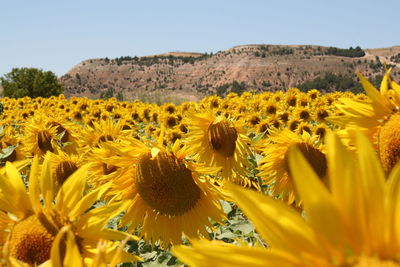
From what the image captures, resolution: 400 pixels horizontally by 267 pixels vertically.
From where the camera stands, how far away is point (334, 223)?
2.43 feet

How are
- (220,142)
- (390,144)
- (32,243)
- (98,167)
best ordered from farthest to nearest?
(220,142)
(98,167)
(390,144)
(32,243)

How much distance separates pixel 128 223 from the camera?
2775 mm

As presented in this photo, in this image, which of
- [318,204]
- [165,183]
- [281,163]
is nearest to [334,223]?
[318,204]

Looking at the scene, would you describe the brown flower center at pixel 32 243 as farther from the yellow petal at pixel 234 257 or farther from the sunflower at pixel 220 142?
the sunflower at pixel 220 142

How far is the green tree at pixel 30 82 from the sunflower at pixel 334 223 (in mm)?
44914

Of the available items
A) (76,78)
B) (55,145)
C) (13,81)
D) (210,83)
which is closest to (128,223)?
(55,145)

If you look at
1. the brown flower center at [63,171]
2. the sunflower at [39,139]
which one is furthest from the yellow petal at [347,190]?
the sunflower at [39,139]

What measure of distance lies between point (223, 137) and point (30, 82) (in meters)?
44.3

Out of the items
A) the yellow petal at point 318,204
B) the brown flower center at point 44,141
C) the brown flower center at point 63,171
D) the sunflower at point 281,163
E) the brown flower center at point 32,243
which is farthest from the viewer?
the brown flower center at point 44,141

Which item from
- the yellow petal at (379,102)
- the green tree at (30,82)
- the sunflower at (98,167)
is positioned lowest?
the green tree at (30,82)

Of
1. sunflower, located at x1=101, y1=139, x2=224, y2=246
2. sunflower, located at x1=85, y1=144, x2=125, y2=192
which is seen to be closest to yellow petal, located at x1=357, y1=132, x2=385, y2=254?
sunflower, located at x1=101, y1=139, x2=224, y2=246

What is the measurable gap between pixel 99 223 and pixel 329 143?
1.00 meters

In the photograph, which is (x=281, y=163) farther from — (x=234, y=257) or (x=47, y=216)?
(x=234, y=257)

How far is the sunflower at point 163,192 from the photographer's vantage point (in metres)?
2.67
